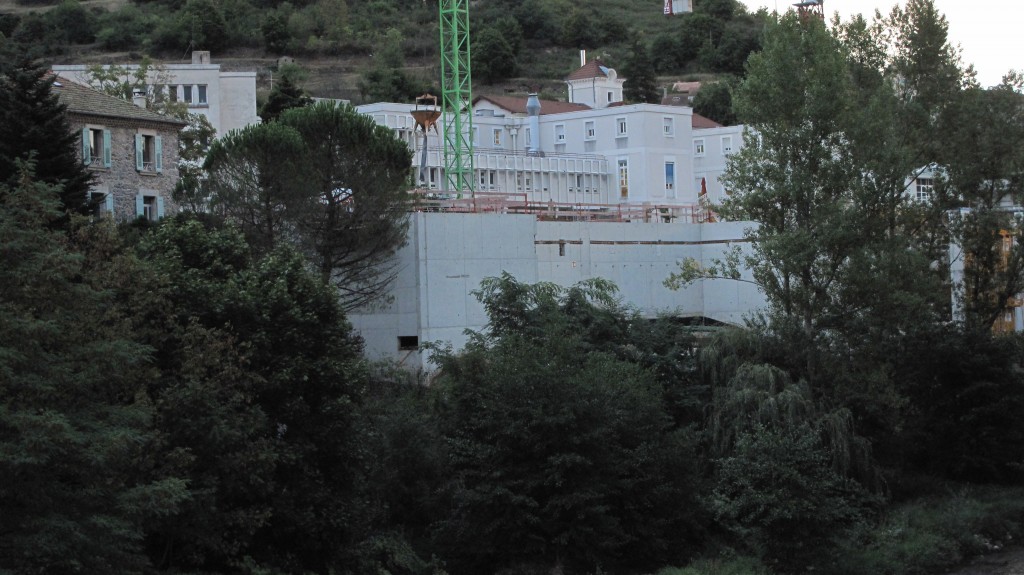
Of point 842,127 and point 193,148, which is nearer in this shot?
point 842,127

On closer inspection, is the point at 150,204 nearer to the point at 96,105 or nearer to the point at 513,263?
the point at 96,105

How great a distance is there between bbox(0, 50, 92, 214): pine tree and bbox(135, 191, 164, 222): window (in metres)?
10.2

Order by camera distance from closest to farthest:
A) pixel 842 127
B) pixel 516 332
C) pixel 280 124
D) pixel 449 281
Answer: pixel 516 332
pixel 842 127
pixel 280 124
pixel 449 281

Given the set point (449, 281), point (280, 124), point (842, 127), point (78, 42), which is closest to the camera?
point (842, 127)

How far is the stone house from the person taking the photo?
46.8 meters

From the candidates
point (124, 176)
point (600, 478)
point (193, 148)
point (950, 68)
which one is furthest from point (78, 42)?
point (600, 478)

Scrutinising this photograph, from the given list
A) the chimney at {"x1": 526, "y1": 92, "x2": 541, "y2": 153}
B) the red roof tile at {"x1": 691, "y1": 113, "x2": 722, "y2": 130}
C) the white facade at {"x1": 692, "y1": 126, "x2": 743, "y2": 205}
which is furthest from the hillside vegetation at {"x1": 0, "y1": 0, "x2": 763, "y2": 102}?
the chimney at {"x1": 526, "y1": 92, "x2": 541, "y2": 153}

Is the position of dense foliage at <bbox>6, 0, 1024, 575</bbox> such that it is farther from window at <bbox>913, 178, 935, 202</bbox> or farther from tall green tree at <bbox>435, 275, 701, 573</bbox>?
window at <bbox>913, 178, 935, 202</bbox>

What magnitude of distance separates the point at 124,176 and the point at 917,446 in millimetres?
29377

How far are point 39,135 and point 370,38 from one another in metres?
105

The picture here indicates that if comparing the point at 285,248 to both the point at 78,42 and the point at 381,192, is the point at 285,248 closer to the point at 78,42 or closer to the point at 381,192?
the point at 381,192

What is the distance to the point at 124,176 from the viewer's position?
158 feet

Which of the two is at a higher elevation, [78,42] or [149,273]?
[78,42]

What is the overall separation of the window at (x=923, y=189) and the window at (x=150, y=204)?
92.5 feet
